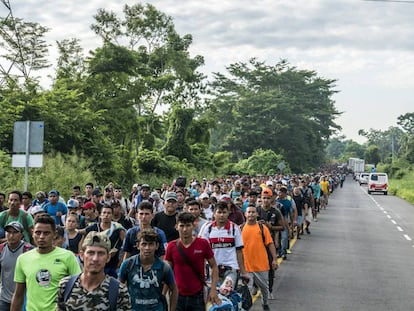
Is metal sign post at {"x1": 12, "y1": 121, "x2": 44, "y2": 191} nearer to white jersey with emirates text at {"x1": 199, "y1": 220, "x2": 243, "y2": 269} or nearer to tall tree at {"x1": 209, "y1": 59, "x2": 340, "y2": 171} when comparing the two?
white jersey with emirates text at {"x1": 199, "y1": 220, "x2": 243, "y2": 269}

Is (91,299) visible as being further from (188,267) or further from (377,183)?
(377,183)

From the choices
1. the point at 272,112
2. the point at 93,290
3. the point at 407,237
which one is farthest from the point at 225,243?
the point at 272,112

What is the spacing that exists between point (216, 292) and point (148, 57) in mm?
40099

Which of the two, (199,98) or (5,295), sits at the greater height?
(199,98)

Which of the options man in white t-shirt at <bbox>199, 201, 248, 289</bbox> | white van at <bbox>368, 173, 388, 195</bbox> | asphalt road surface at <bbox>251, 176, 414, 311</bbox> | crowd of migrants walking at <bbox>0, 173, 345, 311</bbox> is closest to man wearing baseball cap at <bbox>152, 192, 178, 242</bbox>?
crowd of migrants walking at <bbox>0, 173, 345, 311</bbox>

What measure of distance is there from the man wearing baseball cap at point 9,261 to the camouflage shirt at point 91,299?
2095 mm

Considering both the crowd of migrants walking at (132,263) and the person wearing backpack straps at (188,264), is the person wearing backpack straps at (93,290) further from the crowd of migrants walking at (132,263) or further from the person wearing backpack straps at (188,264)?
the person wearing backpack straps at (188,264)

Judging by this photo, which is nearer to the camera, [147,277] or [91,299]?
[91,299]

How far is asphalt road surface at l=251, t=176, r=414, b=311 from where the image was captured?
380 inches

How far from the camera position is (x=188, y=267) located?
19.5 ft

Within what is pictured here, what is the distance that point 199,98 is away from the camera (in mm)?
49406

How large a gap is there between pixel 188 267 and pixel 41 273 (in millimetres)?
1549

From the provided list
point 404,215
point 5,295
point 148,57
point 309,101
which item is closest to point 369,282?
point 5,295

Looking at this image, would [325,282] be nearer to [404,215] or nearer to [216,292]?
[216,292]
